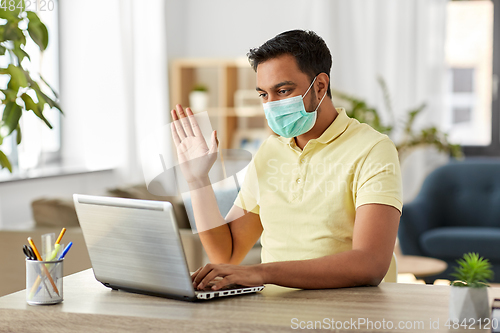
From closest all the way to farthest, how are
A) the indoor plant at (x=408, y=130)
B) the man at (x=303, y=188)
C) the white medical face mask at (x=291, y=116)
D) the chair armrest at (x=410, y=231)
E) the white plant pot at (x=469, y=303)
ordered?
1. the white plant pot at (x=469, y=303)
2. the man at (x=303, y=188)
3. the white medical face mask at (x=291, y=116)
4. the chair armrest at (x=410, y=231)
5. the indoor plant at (x=408, y=130)

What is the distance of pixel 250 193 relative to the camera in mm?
1457

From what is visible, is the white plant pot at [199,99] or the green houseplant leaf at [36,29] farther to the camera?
the white plant pot at [199,99]

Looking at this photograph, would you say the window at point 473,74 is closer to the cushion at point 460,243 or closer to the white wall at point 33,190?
the cushion at point 460,243

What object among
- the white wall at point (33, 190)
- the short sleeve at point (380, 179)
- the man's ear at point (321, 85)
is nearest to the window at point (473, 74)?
the white wall at point (33, 190)

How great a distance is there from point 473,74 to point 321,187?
3.75 m

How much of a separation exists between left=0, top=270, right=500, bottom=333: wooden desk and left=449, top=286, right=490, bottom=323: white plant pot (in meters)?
0.03

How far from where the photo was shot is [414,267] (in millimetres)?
2996

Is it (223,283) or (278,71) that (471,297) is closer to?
(223,283)

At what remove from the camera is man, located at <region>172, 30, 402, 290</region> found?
1143 millimetres

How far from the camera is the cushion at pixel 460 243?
11.2ft

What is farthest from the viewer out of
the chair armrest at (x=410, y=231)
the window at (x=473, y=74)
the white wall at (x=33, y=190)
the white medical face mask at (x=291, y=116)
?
the window at (x=473, y=74)

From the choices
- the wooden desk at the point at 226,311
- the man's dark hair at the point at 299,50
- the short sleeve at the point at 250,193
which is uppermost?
the man's dark hair at the point at 299,50

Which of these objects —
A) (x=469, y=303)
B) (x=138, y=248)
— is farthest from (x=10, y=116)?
(x=469, y=303)

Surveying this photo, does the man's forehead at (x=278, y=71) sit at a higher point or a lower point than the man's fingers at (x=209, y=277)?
higher
